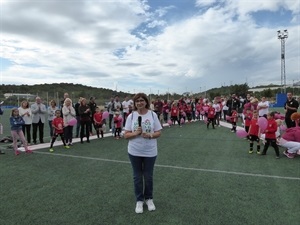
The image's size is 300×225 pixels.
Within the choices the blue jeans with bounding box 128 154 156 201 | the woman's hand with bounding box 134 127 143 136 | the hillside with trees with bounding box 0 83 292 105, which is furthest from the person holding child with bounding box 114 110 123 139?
the hillside with trees with bounding box 0 83 292 105

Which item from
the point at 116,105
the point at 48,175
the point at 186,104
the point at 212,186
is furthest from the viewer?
the point at 186,104

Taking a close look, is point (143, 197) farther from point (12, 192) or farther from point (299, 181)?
point (299, 181)

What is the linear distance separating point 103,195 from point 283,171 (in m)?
4.24

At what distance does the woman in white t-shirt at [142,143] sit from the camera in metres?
4.17

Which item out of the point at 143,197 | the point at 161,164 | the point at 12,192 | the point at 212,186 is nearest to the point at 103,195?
the point at 143,197

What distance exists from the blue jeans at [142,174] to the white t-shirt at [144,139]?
0.31 ft

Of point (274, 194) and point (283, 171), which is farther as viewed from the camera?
point (283, 171)

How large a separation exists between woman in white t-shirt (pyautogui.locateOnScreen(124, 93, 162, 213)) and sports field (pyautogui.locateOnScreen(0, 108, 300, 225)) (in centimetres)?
33

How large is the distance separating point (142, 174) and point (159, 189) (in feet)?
3.55

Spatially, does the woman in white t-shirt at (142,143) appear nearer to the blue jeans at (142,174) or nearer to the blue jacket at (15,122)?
the blue jeans at (142,174)

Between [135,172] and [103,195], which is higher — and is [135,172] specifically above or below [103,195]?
above

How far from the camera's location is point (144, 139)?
13.7 feet

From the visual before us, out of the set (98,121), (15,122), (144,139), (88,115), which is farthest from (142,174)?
(98,121)

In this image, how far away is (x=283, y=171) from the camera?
6.63 m
